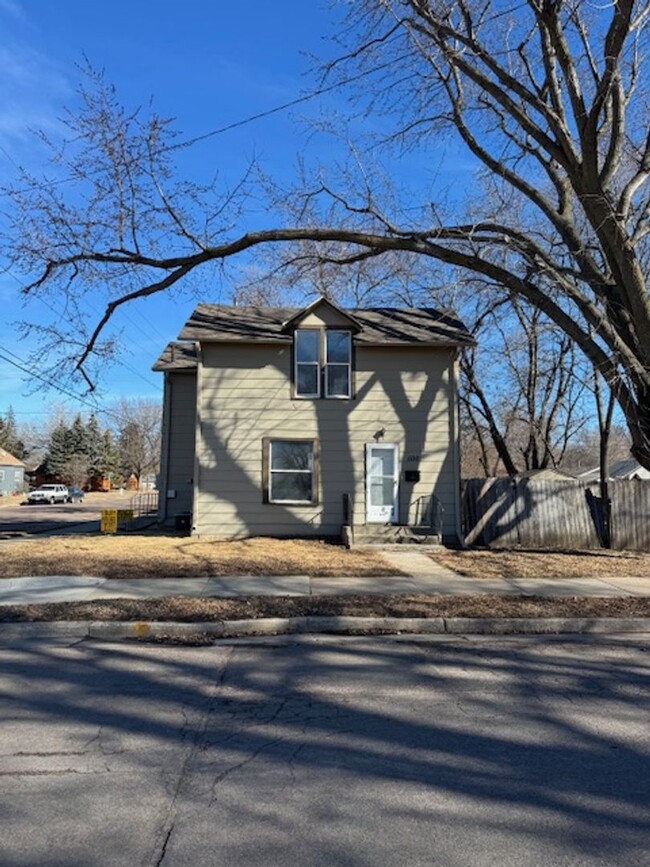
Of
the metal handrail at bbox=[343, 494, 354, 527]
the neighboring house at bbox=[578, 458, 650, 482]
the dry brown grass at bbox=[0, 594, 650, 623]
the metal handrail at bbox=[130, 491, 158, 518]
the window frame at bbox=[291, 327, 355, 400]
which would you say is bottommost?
the dry brown grass at bbox=[0, 594, 650, 623]

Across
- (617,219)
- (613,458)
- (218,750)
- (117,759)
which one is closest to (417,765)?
(218,750)

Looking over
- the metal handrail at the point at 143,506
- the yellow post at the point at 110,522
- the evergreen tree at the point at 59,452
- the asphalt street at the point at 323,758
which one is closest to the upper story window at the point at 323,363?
the yellow post at the point at 110,522

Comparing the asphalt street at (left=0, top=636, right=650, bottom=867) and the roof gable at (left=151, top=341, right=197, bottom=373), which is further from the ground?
the roof gable at (left=151, top=341, right=197, bottom=373)

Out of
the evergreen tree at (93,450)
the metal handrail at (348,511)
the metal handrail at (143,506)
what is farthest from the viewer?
the evergreen tree at (93,450)

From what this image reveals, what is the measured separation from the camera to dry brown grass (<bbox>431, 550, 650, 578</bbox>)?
465 inches

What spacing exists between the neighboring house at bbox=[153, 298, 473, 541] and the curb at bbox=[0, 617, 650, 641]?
28.5 ft

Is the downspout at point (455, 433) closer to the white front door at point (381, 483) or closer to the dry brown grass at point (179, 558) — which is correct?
the white front door at point (381, 483)

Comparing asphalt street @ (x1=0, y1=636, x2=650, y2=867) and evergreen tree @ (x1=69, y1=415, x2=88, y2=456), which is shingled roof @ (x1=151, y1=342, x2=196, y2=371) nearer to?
asphalt street @ (x1=0, y1=636, x2=650, y2=867)

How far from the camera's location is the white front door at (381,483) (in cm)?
1703

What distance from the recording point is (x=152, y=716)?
16.3ft

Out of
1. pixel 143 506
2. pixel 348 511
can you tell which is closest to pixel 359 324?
pixel 348 511

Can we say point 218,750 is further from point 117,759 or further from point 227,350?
point 227,350

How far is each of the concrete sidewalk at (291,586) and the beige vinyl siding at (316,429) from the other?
583 centimetres

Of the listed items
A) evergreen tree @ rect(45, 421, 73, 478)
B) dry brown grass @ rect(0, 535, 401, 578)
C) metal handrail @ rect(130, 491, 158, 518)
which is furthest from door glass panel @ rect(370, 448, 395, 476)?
evergreen tree @ rect(45, 421, 73, 478)
